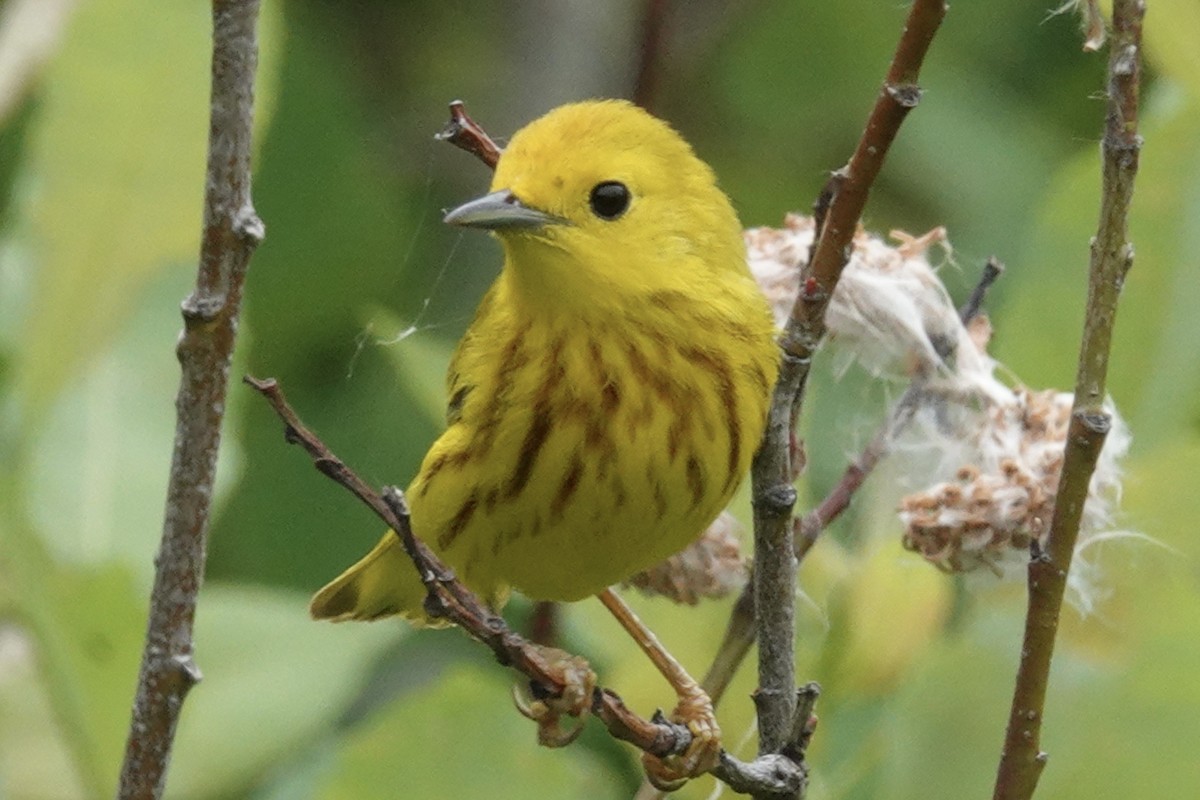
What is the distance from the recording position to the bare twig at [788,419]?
1.95 meters

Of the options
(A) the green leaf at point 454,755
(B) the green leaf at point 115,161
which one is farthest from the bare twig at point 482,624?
(B) the green leaf at point 115,161

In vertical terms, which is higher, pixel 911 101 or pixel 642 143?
pixel 642 143

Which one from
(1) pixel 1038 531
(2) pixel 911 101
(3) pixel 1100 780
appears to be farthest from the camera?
(1) pixel 1038 531

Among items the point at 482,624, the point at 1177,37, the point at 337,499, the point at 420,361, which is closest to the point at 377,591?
the point at 337,499

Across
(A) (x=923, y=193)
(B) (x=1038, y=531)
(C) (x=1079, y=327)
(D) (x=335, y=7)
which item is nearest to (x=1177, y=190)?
(C) (x=1079, y=327)

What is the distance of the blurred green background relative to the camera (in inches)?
95.8

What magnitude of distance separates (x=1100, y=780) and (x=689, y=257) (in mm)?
799

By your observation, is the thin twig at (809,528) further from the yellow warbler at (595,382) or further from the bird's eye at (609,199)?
the bird's eye at (609,199)

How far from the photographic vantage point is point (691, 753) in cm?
229

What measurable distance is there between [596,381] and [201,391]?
909mm

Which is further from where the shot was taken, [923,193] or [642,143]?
[923,193]

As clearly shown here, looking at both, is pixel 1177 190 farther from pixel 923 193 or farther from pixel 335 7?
pixel 335 7

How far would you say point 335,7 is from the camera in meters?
4.55

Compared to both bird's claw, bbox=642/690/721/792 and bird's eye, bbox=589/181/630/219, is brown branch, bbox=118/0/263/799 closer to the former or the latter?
bird's claw, bbox=642/690/721/792
